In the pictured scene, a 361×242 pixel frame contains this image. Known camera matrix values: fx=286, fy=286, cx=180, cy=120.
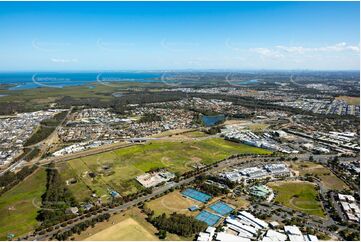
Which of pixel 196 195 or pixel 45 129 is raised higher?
pixel 45 129

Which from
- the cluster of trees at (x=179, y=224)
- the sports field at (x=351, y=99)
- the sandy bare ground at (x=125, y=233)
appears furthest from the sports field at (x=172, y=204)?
the sports field at (x=351, y=99)

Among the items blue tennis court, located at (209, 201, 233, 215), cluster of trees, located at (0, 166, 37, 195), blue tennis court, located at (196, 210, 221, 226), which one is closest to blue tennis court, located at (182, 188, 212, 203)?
blue tennis court, located at (209, 201, 233, 215)

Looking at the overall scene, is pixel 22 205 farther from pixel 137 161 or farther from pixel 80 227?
pixel 137 161

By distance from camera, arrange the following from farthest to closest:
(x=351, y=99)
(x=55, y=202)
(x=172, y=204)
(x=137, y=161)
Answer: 1. (x=351, y=99)
2. (x=137, y=161)
3. (x=55, y=202)
4. (x=172, y=204)

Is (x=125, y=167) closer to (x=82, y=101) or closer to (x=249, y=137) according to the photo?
(x=249, y=137)

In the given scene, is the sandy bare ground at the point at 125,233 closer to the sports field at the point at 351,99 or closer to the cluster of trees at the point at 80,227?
the cluster of trees at the point at 80,227

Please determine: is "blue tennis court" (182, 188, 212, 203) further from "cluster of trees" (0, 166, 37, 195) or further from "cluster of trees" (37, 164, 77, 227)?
"cluster of trees" (0, 166, 37, 195)

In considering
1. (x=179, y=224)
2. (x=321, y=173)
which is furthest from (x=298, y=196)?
(x=179, y=224)
